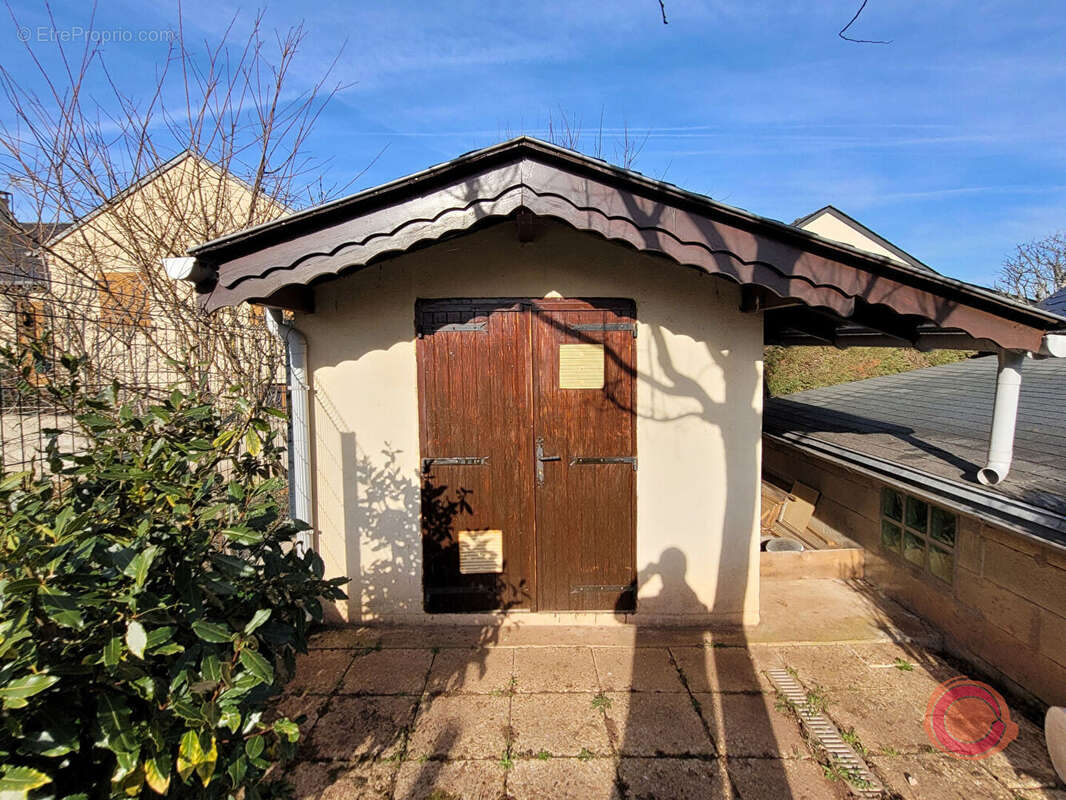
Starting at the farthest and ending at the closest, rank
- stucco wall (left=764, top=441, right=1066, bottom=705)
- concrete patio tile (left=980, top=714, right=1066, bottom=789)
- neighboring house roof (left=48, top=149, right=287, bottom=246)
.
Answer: neighboring house roof (left=48, top=149, right=287, bottom=246) < stucco wall (left=764, top=441, right=1066, bottom=705) < concrete patio tile (left=980, top=714, right=1066, bottom=789)

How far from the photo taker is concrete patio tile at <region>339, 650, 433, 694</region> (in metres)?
3.11

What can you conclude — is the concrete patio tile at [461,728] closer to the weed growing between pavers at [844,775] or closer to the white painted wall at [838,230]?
the weed growing between pavers at [844,775]

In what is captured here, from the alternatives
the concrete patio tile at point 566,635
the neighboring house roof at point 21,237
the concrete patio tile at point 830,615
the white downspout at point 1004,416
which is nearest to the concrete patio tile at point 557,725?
the concrete patio tile at point 566,635

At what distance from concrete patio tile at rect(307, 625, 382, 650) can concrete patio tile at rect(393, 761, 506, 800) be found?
49.2 inches

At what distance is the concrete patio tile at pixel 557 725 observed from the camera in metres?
2.63

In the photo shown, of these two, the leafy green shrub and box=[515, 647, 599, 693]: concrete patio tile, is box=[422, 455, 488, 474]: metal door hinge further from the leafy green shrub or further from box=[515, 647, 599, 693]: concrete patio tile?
the leafy green shrub

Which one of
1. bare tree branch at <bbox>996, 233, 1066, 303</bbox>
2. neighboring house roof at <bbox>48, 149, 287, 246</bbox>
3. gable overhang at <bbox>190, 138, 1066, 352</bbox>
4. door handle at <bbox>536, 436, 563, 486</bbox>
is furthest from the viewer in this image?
bare tree branch at <bbox>996, 233, 1066, 303</bbox>

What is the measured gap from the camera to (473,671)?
3289 millimetres

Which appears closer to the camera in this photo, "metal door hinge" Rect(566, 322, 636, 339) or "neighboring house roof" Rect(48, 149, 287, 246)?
"metal door hinge" Rect(566, 322, 636, 339)

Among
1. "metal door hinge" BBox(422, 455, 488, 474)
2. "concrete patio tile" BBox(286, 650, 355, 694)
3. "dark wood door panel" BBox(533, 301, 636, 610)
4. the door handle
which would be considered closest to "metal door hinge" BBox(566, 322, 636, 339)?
"dark wood door panel" BBox(533, 301, 636, 610)

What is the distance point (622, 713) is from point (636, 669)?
0.45 m

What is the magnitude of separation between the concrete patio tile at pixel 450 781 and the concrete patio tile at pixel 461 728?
6 centimetres

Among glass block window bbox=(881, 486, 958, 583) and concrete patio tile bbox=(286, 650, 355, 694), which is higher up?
glass block window bbox=(881, 486, 958, 583)

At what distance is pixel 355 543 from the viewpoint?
377 centimetres
